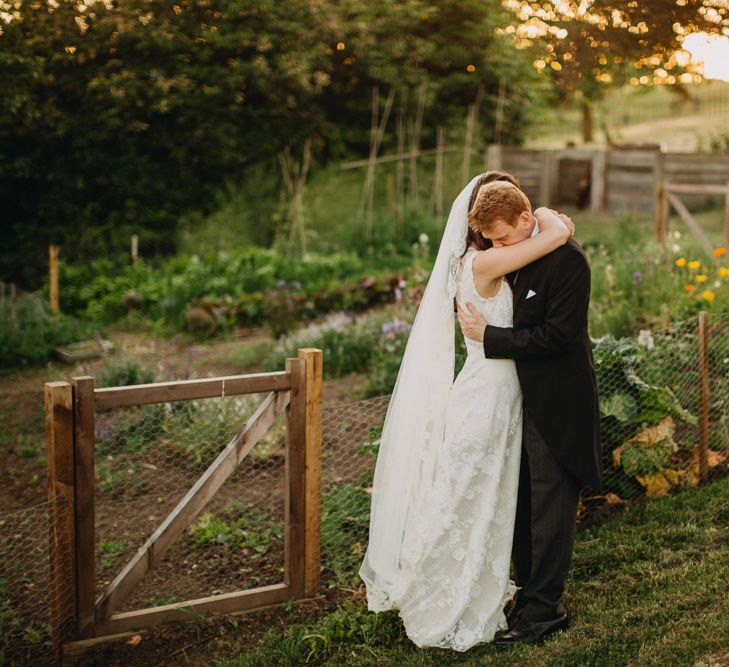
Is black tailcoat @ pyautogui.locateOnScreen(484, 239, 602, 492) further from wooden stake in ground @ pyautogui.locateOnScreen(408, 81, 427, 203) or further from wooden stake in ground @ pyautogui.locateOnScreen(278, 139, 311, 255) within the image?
wooden stake in ground @ pyautogui.locateOnScreen(408, 81, 427, 203)

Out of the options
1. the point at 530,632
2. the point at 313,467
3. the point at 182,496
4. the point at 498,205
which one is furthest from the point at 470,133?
the point at 530,632

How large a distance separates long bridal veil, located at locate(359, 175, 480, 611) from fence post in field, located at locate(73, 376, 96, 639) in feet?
4.02

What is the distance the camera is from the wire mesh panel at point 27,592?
3686 mm

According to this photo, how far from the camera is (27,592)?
4344 millimetres

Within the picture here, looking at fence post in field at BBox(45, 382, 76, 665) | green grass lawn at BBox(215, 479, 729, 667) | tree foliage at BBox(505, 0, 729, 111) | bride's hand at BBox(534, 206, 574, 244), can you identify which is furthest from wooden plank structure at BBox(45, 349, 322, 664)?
tree foliage at BBox(505, 0, 729, 111)

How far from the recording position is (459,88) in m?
17.2

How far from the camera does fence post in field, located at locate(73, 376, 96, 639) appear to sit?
3.55 m

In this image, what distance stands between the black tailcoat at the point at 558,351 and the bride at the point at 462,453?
0.09m

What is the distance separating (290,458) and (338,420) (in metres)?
2.07

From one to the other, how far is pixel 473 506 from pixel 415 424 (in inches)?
17.4

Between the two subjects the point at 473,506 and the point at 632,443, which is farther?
the point at 632,443

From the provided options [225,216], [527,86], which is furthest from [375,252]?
[527,86]

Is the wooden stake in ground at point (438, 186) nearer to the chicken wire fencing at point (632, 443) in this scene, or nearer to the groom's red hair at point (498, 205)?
the chicken wire fencing at point (632, 443)

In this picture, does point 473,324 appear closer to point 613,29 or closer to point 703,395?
point 613,29
